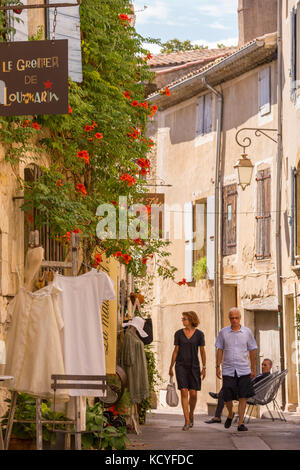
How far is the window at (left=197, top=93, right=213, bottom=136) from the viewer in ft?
96.6

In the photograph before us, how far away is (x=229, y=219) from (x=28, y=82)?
60.5 feet

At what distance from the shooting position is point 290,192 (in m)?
23.4

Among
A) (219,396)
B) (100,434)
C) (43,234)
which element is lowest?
(219,396)

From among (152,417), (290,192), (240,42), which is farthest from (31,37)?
(240,42)

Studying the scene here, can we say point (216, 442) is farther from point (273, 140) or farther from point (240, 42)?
point (240, 42)

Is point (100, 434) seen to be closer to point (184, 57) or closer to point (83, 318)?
point (83, 318)

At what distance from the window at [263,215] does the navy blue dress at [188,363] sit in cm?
1012

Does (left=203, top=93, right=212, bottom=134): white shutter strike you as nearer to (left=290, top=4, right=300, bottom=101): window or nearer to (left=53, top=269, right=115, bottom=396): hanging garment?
(left=290, top=4, right=300, bottom=101): window

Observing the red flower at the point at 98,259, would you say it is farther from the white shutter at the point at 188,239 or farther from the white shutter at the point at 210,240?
the white shutter at the point at 188,239

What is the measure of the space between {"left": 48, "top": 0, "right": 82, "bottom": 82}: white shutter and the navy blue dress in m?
4.19

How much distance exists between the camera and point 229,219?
1106 inches

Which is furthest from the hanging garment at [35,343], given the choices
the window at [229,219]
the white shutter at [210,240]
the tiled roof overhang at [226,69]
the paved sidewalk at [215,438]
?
the white shutter at [210,240]

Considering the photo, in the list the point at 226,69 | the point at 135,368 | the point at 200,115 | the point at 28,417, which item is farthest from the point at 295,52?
the point at 28,417
